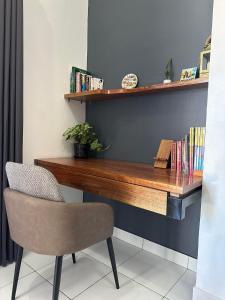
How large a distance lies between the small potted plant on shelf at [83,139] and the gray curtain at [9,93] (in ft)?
1.65

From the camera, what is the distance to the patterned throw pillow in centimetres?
106

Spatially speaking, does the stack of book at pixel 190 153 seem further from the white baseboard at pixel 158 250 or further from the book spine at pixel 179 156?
the white baseboard at pixel 158 250

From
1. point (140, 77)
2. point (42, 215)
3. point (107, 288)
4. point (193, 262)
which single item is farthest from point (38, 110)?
point (193, 262)

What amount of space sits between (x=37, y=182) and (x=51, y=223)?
211mm

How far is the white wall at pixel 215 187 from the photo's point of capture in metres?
1.15

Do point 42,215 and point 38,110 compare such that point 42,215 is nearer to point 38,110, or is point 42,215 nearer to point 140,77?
point 38,110

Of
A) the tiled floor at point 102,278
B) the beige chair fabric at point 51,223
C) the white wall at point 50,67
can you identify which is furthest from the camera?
the white wall at point 50,67

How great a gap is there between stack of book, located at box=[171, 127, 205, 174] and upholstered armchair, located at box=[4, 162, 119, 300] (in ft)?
2.24

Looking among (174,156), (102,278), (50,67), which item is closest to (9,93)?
(50,67)

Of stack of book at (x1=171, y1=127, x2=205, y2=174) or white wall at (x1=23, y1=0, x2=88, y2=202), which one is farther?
white wall at (x1=23, y1=0, x2=88, y2=202)

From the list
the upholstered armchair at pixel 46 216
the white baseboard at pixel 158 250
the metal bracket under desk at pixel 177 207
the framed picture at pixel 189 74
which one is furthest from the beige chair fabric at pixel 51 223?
the framed picture at pixel 189 74

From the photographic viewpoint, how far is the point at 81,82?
6.81ft

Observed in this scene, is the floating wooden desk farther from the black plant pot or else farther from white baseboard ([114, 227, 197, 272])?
white baseboard ([114, 227, 197, 272])

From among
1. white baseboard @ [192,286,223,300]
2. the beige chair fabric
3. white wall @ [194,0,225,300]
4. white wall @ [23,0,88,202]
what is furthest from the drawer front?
white baseboard @ [192,286,223,300]
